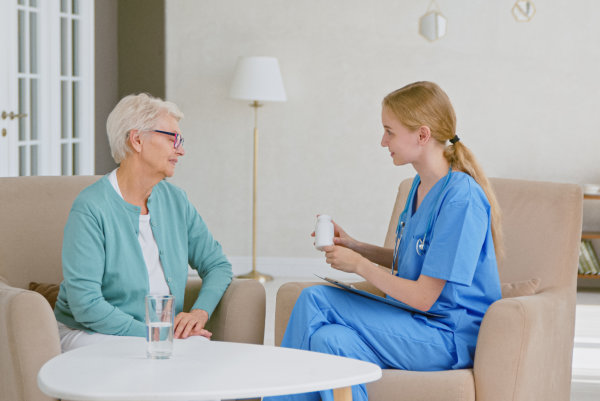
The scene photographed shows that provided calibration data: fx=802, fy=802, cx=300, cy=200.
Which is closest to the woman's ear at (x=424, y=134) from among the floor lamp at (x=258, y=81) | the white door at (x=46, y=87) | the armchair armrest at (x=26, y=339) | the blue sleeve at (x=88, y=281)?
the blue sleeve at (x=88, y=281)

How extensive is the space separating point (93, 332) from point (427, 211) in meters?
0.97

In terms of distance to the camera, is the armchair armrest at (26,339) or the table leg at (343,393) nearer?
the table leg at (343,393)

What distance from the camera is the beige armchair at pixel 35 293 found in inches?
77.4

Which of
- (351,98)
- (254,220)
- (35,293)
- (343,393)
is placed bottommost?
(254,220)

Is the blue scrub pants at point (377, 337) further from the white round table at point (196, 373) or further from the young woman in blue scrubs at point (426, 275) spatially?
the white round table at point (196, 373)

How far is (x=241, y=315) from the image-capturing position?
7.58 ft

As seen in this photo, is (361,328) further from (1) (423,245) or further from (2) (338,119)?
(2) (338,119)

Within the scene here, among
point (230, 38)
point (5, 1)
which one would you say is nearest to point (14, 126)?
point (5, 1)

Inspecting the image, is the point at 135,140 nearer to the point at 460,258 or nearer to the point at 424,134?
the point at 424,134

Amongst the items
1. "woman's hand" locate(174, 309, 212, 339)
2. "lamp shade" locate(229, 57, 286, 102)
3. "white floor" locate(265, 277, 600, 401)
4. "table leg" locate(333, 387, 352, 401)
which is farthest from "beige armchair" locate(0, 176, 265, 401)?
"lamp shade" locate(229, 57, 286, 102)

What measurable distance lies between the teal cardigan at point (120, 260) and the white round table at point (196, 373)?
0.27m

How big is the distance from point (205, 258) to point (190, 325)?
0.35m

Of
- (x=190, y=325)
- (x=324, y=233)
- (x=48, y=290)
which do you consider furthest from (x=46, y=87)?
(x=324, y=233)

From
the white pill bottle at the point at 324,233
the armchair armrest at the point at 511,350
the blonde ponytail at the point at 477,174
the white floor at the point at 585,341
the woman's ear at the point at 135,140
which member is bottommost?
the white floor at the point at 585,341
